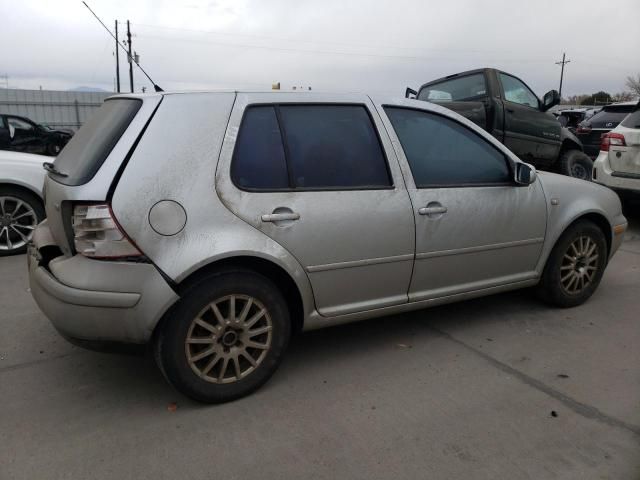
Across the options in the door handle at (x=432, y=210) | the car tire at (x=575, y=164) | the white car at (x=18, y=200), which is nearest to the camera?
the door handle at (x=432, y=210)

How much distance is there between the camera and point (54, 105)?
1032 inches

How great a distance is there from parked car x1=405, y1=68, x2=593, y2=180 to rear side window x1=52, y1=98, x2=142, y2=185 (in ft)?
16.7

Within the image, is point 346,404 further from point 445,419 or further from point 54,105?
point 54,105

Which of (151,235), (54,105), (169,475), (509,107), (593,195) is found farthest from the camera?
(54,105)

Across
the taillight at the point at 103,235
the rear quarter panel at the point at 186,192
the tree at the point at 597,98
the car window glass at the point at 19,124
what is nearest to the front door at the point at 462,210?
the rear quarter panel at the point at 186,192

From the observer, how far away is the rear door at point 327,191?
280 cm

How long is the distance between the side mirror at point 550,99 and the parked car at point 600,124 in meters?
3.25

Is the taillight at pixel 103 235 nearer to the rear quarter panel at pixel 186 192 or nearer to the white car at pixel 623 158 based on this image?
the rear quarter panel at pixel 186 192

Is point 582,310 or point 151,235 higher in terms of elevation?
point 151,235

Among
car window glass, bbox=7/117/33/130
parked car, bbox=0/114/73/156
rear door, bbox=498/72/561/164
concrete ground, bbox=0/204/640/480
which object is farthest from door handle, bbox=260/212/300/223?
car window glass, bbox=7/117/33/130

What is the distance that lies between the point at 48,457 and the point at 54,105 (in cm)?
2773

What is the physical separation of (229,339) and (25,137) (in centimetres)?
1552

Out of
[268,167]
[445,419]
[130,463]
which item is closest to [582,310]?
[445,419]

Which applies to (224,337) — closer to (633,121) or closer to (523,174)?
(523,174)
